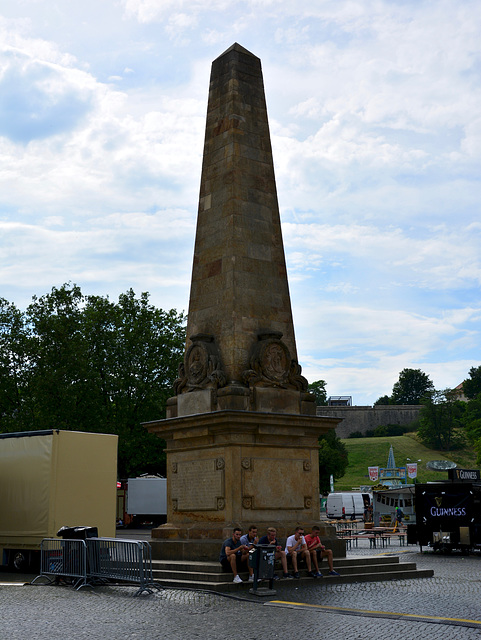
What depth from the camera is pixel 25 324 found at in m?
42.3

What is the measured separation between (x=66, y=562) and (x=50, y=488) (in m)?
2.86

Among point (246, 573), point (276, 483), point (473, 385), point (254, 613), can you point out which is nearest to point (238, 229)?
point (276, 483)

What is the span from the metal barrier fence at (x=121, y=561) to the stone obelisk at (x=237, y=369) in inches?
67.0

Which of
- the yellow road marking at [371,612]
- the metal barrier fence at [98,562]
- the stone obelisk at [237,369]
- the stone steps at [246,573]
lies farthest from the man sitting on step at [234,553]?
the yellow road marking at [371,612]

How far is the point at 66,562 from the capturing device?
54.1 ft

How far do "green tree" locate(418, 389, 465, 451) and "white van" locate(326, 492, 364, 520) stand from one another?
297ft

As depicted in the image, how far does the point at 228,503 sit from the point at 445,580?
188 inches

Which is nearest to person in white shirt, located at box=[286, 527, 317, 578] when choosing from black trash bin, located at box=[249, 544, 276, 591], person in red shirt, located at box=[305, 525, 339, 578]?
person in red shirt, located at box=[305, 525, 339, 578]

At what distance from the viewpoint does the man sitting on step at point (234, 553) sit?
48.1 ft

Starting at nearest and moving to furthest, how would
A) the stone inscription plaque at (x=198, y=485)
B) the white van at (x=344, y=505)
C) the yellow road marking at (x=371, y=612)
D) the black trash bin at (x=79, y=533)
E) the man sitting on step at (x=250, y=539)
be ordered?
the yellow road marking at (x=371, y=612), the man sitting on step at (x=250, y=539), the stone inscription plaque at (x=198, y=485), the black trash bin at (x=79, y=533), the white van at (x=344, y=505)

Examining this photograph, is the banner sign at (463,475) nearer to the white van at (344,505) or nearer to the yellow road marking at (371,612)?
the yellow road marking at (371,612)

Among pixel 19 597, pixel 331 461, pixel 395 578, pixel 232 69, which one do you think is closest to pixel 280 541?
A: pixel 395 578

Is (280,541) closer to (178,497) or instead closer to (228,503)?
(228,503)

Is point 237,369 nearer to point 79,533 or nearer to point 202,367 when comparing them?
point 202,367
